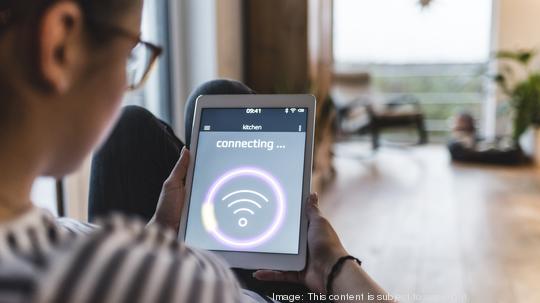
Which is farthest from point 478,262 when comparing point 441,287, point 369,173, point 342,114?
point 342,114

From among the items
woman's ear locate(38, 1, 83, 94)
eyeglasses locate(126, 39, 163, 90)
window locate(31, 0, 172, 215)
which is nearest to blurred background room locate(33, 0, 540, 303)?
window locate(31, 0, 172, 215)

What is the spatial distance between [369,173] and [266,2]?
1842mm

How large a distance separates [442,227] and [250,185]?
236 cm

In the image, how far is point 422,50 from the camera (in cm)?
627

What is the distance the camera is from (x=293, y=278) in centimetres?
85

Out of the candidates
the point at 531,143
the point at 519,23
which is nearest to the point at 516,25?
the point at 519,23

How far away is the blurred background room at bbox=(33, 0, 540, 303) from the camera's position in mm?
2418

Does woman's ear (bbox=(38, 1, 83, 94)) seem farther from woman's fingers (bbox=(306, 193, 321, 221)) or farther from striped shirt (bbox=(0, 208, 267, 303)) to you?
woman's fingers (bbox=(306, 193, 321, 221))

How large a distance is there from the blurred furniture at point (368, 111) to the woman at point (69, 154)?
523 centimetres

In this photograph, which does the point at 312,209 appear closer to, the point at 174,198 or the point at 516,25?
the point at 174,198

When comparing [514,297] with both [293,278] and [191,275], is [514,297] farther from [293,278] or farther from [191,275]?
[191,275]

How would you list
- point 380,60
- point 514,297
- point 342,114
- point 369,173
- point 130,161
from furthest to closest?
1. point 380,60
2. point 342,114
3. point 369,173
4. point 514,297
5. point 130,161

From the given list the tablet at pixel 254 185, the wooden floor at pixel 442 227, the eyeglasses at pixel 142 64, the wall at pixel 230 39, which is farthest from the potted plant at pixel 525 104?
the eyeglasses at pixel 142 64

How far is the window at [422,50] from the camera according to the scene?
5.96m
